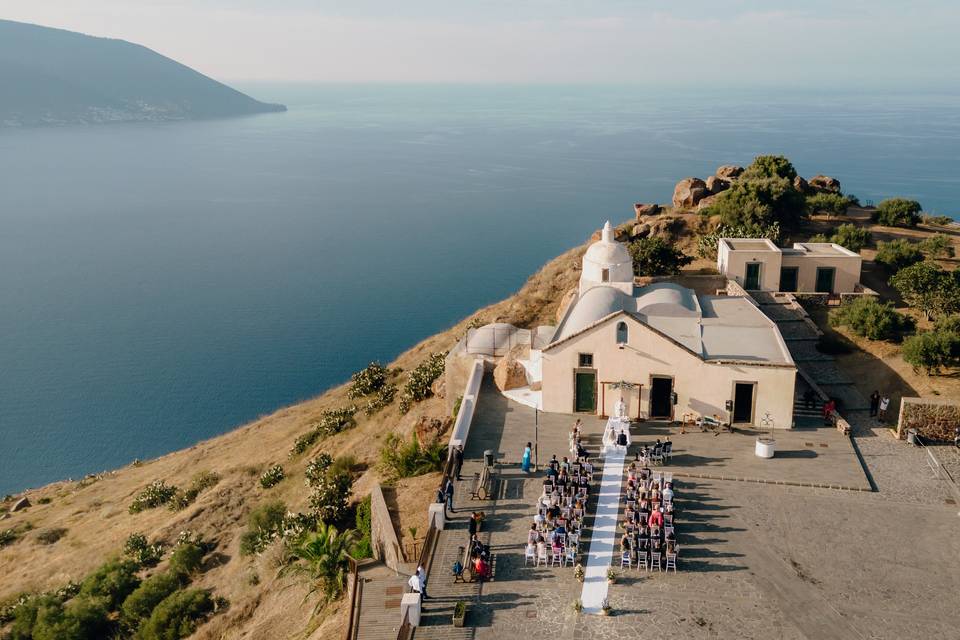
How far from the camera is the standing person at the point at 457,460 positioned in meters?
24.5

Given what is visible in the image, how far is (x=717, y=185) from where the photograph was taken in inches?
2510

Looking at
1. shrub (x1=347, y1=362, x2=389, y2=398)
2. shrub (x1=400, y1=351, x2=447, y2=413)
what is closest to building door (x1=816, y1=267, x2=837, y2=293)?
shrub (x1=400, y1=351, x2=447, y2=413)

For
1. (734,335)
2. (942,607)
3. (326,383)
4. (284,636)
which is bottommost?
(326,383)

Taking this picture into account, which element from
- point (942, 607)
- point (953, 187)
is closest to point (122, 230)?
point (942, 607)

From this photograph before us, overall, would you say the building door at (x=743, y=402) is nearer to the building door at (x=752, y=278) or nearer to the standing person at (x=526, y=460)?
the standing person at (x=526, y=460)

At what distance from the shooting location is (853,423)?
28.1m

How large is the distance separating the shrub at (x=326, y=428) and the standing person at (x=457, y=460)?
1855cm

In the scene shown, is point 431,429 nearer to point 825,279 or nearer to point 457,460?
point 457,460

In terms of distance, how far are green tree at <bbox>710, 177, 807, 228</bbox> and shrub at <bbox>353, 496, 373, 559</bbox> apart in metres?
36.6

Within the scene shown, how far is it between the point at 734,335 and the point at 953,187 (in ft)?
453

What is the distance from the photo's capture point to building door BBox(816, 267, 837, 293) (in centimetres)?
4197

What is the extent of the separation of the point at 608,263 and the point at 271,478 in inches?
830

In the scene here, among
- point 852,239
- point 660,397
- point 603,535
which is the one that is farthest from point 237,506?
point 852,239

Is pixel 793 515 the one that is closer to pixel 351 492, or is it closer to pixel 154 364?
pixel 351 492
